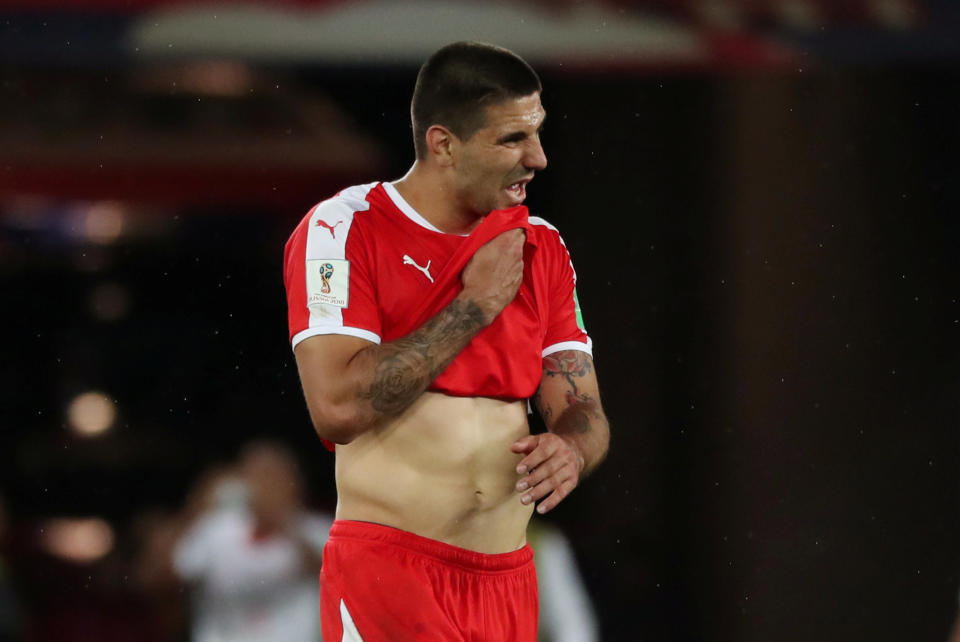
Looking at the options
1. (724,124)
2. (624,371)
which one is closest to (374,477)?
(624,371)

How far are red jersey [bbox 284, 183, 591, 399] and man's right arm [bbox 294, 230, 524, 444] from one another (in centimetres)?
4

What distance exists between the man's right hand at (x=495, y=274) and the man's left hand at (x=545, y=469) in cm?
21

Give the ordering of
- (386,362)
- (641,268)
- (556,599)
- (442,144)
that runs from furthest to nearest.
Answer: (641,268), (556,599), (442,144), (386,362)

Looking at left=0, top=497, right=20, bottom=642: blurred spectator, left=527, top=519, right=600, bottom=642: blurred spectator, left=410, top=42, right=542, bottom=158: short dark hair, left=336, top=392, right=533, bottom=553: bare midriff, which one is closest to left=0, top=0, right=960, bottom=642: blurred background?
left=0, top=497, right=20, bottom=642: blurred spectator

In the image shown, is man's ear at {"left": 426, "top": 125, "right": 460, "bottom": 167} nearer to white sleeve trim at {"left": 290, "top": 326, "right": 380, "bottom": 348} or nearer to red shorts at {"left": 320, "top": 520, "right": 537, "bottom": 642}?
white sleeve trim at {"left": 290, "top": 326, "right": 380, "bottom": 348}

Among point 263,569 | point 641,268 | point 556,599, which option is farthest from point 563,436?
point 641,268

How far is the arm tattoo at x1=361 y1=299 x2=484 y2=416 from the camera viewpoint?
2.13 metres

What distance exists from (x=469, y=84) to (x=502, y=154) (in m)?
0.13

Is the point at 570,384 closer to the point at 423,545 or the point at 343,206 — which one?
the point at 423,545

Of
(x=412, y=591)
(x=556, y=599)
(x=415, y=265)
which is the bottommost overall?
(x=556, y=599)

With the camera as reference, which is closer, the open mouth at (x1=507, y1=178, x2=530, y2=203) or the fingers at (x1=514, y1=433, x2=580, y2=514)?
the fingers at (x1=514, y1=433, x2=580, y2=514)

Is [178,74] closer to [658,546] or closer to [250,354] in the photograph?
[250,354]

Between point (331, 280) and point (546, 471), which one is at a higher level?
point (331, 280)

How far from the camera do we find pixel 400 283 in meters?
2.27
